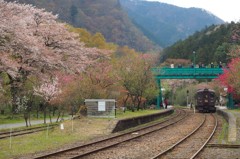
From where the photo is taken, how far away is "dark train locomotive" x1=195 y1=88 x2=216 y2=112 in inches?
2118

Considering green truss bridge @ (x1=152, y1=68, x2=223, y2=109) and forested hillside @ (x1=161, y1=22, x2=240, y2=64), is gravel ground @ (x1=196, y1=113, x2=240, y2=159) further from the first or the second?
forested hillside @ (x1=161, y1=22, x2=240, y2=64)

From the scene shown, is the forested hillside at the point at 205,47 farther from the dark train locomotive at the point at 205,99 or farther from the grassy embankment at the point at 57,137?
the grassy embankment at the point at 57,137

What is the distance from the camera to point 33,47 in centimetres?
3244

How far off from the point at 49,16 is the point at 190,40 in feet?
307

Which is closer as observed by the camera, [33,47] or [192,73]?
[33,47]

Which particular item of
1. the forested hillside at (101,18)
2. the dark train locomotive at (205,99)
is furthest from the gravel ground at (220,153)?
the forested hillside at (101,18)

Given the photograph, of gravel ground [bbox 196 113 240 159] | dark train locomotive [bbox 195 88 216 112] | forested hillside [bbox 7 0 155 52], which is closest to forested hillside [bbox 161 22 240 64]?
forested hillside [bbox 7 0 155 52]

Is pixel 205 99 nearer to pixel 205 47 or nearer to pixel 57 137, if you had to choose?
pixel 57 137

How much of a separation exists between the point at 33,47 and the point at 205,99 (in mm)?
28852

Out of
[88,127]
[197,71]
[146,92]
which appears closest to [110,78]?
[146,92]

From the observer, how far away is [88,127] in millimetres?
23609

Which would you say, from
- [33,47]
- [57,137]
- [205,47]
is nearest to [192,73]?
[33,47]

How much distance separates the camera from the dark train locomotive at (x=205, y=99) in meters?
53.8

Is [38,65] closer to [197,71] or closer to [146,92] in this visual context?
[146,92]
